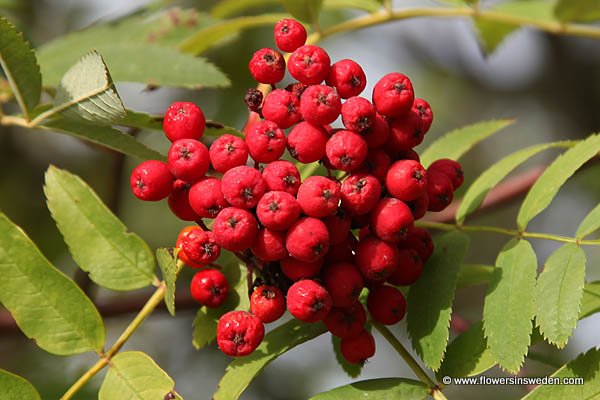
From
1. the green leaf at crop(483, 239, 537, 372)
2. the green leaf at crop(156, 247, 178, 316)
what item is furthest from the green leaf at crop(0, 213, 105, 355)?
the green leaf at crop(483, 239, 537, 372)

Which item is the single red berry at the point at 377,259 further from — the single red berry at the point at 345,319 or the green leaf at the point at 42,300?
the green leaf at the point at 42,300

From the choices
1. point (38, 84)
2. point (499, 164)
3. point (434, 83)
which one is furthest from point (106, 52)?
point (434, 83)

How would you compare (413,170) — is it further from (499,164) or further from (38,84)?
(38,84)

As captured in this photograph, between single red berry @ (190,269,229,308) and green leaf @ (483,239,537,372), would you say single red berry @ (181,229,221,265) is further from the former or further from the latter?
green leaf @ (483,239,537,372)

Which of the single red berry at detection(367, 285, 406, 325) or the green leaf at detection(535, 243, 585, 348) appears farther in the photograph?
the single red berry at detection(367, 285, 406, 325)

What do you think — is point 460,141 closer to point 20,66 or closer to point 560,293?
point 560,293

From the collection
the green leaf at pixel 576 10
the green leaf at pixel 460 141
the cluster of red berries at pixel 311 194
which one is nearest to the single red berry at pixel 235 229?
the cluster of red berries at pixel 311 194
